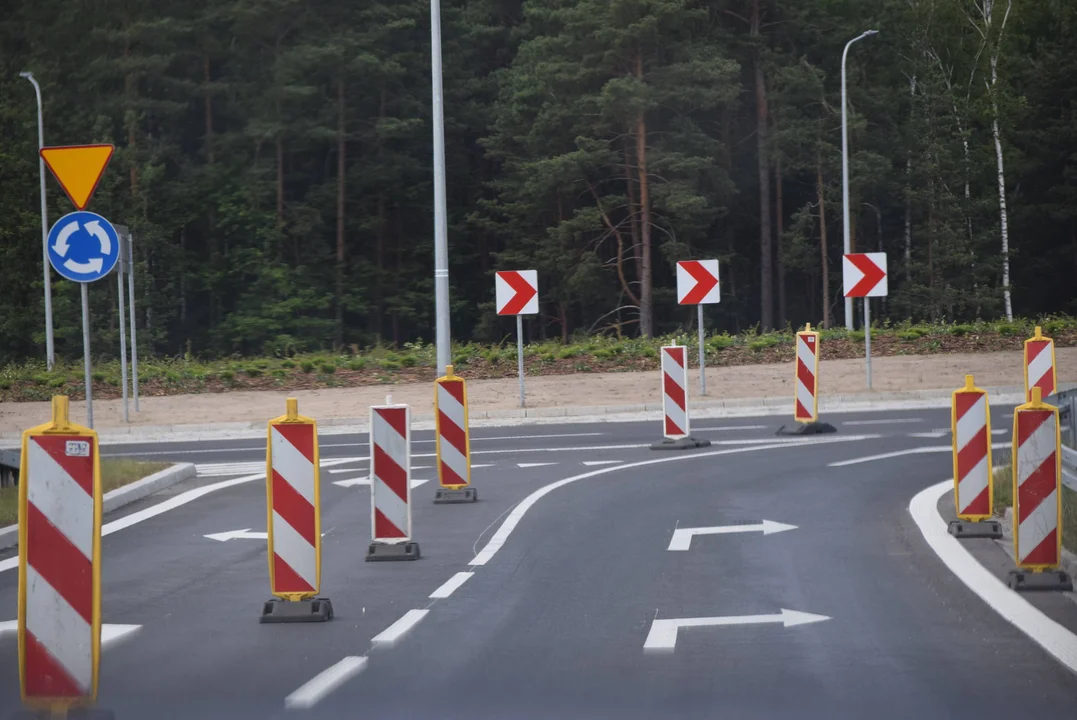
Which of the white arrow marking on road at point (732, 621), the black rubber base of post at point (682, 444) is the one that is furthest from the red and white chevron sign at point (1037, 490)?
the black rubber base of post at point (682, 444)

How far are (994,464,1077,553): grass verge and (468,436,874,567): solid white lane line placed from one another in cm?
398

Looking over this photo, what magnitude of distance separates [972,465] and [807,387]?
7.93 metres

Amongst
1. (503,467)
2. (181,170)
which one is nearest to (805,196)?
(181,170)

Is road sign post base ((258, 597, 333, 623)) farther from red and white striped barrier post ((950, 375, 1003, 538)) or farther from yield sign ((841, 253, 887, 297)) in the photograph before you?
yield sign ((841, 253, 887, 297))

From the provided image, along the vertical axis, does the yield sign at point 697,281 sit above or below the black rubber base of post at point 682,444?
above

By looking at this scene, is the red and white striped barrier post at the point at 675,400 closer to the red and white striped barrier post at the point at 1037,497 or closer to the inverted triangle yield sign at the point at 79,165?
the inverted triangle yield sign at the point at 79,165

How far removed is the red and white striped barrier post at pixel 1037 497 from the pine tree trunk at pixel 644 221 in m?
43.9

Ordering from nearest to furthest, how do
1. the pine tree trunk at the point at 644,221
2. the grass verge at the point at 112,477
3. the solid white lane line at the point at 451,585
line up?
the solid white lane line at the point at 451,585, the grass verge at the point at 112,477, the pine tree trunk at the point at 644,221

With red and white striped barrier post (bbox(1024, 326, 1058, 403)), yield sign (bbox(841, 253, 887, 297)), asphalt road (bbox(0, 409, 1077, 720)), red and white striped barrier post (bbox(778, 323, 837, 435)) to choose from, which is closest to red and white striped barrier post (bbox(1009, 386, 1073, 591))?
asphalt road (bbox(0, 409, 1077, 720))

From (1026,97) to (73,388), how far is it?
4171 cm

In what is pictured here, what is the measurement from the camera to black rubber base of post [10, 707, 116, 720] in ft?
20.0

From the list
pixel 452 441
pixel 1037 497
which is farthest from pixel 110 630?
pixel 1037 497

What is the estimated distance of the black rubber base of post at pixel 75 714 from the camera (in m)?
6.11

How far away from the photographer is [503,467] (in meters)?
16.7
